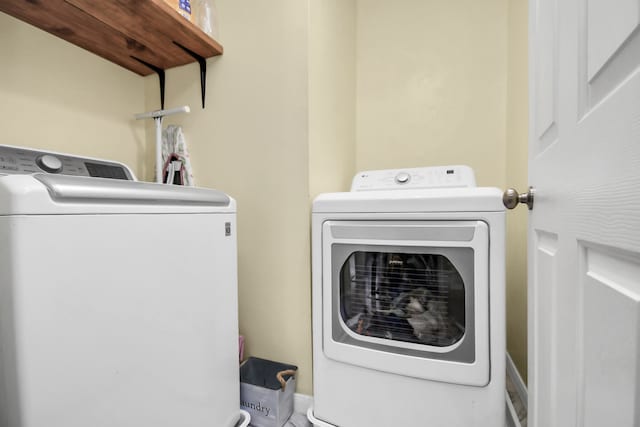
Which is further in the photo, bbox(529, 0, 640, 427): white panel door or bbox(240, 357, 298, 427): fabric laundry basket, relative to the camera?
bbox(240, 357, 298, 427): fabric laundry basket

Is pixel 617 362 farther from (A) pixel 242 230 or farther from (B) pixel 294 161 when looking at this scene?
(A) pixel 242 230

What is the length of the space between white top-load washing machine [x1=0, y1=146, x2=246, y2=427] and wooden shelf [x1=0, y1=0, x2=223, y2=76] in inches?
22.3

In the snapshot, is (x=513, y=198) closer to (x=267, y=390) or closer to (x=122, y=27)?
(x=267, y=390)

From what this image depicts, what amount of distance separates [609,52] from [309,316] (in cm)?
117

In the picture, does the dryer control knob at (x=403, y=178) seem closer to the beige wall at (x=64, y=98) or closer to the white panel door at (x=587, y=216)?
the white panel door at (x=587, y=216)

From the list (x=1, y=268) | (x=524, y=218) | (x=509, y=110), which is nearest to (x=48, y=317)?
(x=1, y=268)

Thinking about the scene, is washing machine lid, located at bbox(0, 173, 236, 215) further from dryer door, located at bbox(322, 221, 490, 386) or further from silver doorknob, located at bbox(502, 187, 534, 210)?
silver doorknob, located at bbox(502, 187, 534, 210)

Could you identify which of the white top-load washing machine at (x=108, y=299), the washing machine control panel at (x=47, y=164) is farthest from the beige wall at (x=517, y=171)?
the washing machine control panel at (x=47, y=164)

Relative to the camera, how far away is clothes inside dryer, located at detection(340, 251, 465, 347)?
39.4 inches

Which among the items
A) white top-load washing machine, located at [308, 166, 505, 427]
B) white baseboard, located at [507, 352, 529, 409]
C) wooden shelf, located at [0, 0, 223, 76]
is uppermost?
wooden shelf, located at [0, 0, 223, 76]

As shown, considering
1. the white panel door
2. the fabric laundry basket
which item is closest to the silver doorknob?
the white panel door

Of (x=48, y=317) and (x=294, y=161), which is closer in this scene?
Answer: (x=48, y=317)

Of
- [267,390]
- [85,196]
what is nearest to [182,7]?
[85,196]

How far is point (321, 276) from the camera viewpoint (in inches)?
45.7
